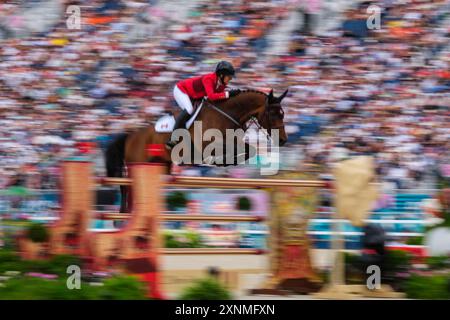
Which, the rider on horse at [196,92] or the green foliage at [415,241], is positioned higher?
the rider on horse at [196,92]

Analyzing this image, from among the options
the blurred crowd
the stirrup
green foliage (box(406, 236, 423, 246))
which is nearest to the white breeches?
the stirrup

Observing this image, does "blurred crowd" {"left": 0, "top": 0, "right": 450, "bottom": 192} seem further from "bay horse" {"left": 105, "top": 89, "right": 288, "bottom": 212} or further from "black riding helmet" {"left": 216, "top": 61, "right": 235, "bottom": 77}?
"black riding helmet" {"left": 216, "top": 61, "right": 235, "bottom": 77}

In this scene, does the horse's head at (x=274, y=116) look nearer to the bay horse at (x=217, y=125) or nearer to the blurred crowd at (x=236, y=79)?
the bay horse at (x=217, y=125)

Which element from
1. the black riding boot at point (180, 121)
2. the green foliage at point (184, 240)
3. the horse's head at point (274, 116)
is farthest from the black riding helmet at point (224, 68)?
the green foliage at point (184, 240)

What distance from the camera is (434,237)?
763cm

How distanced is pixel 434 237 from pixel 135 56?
21.2ft

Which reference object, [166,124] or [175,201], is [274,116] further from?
[175,201]

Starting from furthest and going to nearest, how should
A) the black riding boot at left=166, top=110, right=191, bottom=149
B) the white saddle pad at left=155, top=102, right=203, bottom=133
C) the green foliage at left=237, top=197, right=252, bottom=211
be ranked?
the white saddle pad at left=155, top=102, right=203, bottom=133 → the black riding boot at left=166, top=110, right=191, bottom=149 → the green foliage at left=237, top=197, right=252, bottom=211

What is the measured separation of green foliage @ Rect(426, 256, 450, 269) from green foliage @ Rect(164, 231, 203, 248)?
116 inches

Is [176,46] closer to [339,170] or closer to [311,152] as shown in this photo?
[311,152]

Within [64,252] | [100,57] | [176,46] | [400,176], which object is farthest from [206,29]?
[64,252]

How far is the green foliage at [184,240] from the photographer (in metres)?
9.62

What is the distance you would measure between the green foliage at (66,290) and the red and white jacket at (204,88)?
165 inches

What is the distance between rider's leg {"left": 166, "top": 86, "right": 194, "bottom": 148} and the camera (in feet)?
34.3
